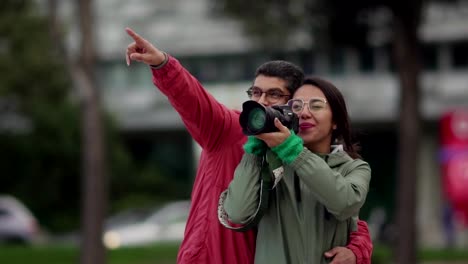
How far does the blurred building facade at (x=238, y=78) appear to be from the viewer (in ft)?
129

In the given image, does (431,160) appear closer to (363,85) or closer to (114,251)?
(363,85)

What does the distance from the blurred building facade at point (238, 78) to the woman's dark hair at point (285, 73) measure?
32832mm

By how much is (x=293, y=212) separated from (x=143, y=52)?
2.85 feet

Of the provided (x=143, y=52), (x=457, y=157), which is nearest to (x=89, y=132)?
(x=457, y=157)

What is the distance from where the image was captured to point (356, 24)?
16.5 m

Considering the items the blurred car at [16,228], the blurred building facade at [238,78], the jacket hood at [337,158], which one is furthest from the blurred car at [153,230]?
the jacket hood at [337,158]

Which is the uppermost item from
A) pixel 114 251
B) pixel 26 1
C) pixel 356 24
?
pixel 26 1

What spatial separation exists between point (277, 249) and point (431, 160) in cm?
3822

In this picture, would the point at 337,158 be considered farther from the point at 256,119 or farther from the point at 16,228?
the point at 16,228

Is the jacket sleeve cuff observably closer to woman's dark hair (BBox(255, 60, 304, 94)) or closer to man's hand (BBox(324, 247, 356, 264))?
man's hand (BBox(324, 247, 356, 264))

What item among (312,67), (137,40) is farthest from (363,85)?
(137,40)

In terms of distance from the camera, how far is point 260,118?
4.12 m

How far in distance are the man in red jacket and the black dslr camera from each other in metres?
0.39

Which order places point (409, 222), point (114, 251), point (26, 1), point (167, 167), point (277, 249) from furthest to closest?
point (167, 167), point (26, 1), point (114, 251), point (409, 222), point (277, 249)
